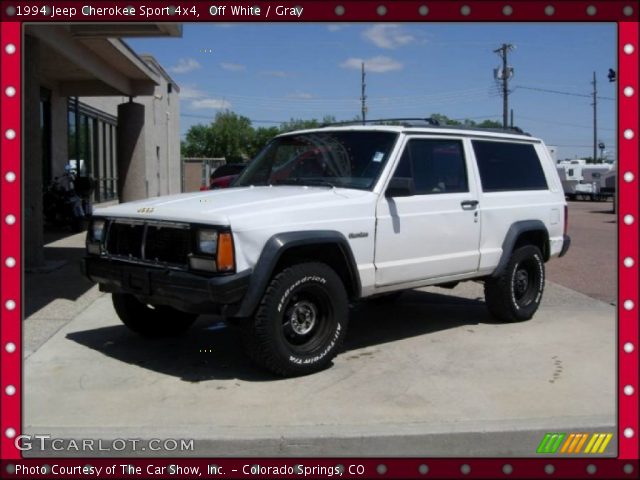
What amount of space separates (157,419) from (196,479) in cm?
105

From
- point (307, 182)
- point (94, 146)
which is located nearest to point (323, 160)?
point (307, 182)

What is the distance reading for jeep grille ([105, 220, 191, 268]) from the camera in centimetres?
510

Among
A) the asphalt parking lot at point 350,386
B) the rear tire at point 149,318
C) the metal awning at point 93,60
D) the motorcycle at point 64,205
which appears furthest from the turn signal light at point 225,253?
the motorcycle at point 64,205

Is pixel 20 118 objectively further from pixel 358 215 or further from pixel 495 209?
pixel 495 209

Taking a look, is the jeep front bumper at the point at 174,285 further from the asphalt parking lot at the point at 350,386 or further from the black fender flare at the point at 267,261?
the asphalt parking lot at the point at 350,386

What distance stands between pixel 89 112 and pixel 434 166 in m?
16.0

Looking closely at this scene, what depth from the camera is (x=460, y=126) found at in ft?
22.9

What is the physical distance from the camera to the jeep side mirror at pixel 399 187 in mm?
5746

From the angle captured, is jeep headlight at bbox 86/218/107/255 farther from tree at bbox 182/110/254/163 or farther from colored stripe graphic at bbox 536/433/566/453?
tree at bbox 182/110/254/163

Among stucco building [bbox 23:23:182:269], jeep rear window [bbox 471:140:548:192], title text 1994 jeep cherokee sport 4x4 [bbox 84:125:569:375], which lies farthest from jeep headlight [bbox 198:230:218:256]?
stucco building [bbox 23:23:182:269]

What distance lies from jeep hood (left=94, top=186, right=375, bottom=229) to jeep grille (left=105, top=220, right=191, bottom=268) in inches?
2.8

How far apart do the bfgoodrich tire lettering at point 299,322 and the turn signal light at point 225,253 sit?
14.8 inches

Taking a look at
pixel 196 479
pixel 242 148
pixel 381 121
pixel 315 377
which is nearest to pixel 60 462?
pixel 196 479

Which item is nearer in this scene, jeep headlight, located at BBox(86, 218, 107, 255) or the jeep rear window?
jeep headlight, located at BBox(86, 218, 107, 255)
